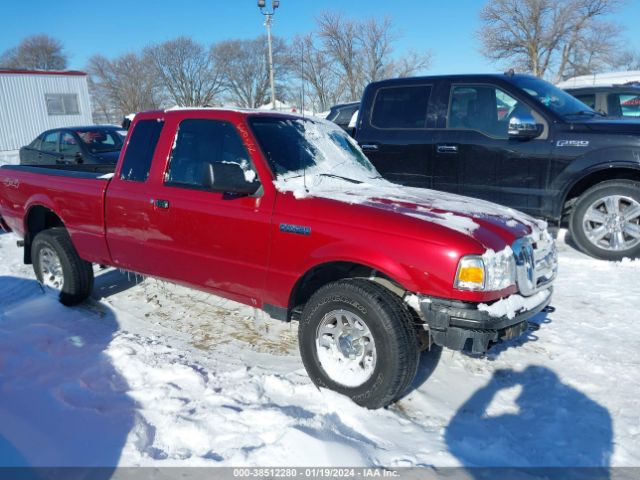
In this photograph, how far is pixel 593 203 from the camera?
559 centimetres

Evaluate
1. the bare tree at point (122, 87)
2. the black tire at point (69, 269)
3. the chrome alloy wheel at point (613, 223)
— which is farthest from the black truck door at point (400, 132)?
the bare tree at point (122, 87)

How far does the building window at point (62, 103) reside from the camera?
26.6 m

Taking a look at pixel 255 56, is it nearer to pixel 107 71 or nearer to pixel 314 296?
pixel 107 71

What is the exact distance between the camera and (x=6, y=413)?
297cm

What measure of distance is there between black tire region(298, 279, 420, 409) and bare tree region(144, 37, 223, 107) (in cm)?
4147

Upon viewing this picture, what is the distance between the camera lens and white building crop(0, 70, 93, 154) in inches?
986

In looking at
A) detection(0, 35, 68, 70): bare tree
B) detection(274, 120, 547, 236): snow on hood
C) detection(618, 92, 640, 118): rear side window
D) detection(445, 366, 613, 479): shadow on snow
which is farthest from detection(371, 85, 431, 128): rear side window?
detection(0, 35, 68, 70): bare tree

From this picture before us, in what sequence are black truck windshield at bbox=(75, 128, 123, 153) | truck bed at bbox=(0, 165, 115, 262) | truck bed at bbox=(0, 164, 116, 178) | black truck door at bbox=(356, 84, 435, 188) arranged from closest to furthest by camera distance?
truck bed at bbox=(0, 165, 115, 262) → truck bed at bbox=(0, 164, 116, 178) → black truck door at bbox=(356, 84, 435, 188) → black truck windshield at bbox=(75, 128, 123, 153)

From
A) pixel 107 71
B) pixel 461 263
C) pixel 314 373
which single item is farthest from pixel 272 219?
pixel 107 71

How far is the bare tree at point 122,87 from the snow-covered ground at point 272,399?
40.3 metres

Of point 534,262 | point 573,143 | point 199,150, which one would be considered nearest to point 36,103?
point 199,150

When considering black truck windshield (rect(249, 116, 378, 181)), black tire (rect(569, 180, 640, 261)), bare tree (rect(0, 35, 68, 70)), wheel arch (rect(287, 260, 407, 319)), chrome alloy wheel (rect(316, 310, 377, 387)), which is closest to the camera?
chrome alloy wheel (rect(316, 310, 377, 387))

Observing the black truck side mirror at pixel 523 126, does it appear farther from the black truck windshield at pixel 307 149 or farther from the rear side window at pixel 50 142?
the rear side window at pixel 50 142

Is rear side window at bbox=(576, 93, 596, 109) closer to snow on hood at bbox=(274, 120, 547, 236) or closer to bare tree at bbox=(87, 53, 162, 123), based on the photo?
snow on hood at bbox=(274, 120, 547, 236)
